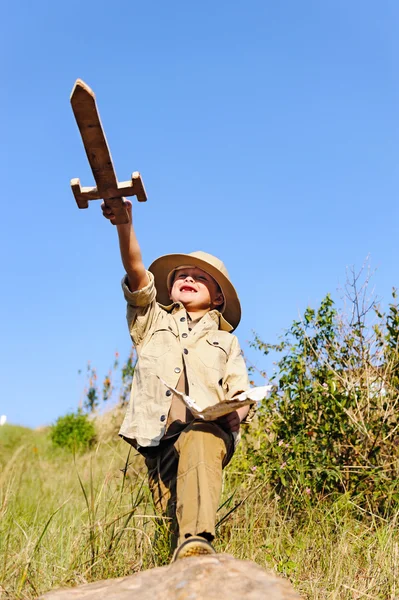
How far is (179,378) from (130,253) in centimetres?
70

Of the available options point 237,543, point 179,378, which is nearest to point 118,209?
point 179,378

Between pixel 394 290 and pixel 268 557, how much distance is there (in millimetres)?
2442

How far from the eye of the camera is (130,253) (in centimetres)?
335

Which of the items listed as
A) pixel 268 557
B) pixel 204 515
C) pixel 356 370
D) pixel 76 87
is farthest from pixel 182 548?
pixel 356 370

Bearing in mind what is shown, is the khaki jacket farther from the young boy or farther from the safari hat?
the safari hat

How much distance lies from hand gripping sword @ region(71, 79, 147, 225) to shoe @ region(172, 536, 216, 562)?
1.51 metres

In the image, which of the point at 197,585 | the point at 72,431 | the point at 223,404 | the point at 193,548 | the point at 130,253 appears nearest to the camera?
the point at 197,585

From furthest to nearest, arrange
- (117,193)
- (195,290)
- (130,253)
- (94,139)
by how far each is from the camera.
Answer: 1. (195,290)
2. (130,253)
3. (117,193)
4. (94,139)

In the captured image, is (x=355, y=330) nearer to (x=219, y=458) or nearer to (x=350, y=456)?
(x=350, y=456)

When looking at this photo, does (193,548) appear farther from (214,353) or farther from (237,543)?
(237,543)

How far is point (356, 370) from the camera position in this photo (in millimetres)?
5094

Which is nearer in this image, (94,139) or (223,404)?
(223,404)

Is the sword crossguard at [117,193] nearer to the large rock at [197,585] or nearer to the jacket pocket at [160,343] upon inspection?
the jacket pocket at [160,343]

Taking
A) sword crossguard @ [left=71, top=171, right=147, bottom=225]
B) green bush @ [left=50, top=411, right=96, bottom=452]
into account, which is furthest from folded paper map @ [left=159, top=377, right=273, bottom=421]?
green bush @ [left=50, top=411, right=96, bottom=452]
